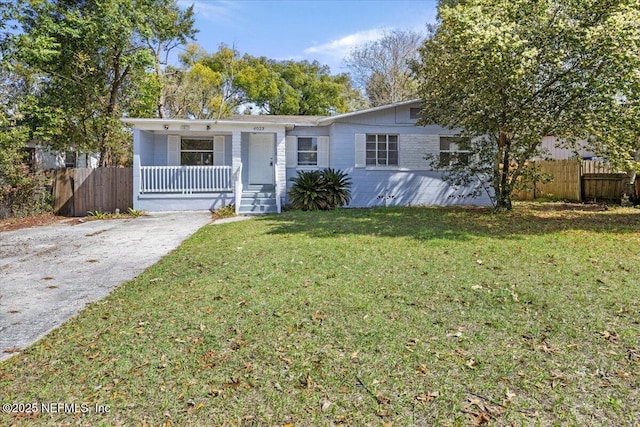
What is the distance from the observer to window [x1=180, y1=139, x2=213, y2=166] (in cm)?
1475

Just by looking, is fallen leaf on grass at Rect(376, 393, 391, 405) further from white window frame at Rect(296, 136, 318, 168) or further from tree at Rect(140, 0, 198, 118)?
tree at Rect(140, 0, 198, 118)

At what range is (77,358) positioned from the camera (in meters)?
3.13

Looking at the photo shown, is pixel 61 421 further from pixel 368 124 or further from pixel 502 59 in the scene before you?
pixel 368 124

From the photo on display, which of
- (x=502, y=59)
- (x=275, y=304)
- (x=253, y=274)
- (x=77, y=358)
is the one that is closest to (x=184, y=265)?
(x=253, y=274)

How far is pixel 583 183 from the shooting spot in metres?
15.0

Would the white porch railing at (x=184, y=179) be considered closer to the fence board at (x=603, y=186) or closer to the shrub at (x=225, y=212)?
the shrub at (x=225, y=212)

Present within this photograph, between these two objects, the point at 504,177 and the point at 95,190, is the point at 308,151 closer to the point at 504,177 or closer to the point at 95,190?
the point at 504,177

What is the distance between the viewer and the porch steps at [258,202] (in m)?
12.9

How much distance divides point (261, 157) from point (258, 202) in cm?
233

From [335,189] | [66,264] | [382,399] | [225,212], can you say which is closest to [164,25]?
[225,212]

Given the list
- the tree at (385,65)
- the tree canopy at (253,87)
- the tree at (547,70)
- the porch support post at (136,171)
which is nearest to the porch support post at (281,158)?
the porch support post at (136,171)

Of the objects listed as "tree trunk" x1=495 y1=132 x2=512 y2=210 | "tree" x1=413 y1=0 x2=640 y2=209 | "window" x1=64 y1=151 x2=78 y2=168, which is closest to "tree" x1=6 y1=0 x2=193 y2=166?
"window" x1=64 y1=151 x2=78 y2=168

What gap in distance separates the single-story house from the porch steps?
A: 33 mm

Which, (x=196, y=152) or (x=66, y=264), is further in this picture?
(x=196, y=152)
